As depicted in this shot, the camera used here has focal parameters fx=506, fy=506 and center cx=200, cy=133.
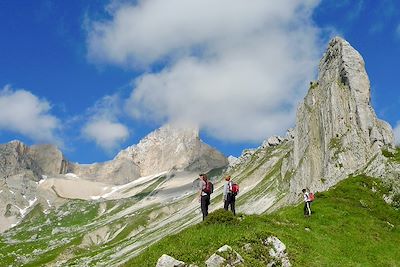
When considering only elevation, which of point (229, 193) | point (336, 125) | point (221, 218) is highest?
point (336, 125)

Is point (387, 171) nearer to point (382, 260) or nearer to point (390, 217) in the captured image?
point (390, 217)

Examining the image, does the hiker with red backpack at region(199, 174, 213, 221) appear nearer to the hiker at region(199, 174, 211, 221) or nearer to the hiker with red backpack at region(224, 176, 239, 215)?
the hiker at region(199, 174, 211, 221)

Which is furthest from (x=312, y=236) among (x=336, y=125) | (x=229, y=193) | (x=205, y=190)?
(x=336, y=125)

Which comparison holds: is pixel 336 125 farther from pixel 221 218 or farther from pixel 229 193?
pixel 221 218

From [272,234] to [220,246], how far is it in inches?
156

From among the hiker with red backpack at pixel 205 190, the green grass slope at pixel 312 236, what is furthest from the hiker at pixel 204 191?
the green grass slope at pixel 312 236

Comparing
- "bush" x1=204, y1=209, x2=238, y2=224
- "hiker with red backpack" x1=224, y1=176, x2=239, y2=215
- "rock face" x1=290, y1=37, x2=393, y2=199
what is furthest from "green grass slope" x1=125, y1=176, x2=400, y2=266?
"rock face" x1=290, y1=37, x2=393, y2=199

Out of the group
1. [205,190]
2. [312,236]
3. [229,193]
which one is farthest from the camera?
[229,193]

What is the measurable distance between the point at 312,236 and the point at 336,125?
8327 cm

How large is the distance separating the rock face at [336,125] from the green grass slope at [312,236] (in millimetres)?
42060

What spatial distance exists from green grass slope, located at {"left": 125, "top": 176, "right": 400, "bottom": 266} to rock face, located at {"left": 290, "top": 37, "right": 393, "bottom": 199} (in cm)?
4206

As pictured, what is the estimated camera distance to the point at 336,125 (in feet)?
378

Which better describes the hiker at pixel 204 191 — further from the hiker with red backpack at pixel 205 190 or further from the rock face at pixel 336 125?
the rock face at pixel 336 125

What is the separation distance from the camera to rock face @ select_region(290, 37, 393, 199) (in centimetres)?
9731
